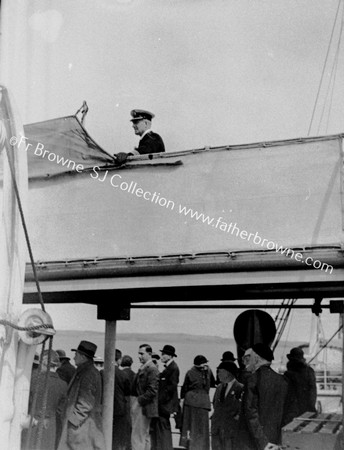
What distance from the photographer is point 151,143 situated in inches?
135

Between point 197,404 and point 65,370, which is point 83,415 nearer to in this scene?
point 65,370

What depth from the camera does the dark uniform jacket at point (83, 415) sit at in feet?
11.6

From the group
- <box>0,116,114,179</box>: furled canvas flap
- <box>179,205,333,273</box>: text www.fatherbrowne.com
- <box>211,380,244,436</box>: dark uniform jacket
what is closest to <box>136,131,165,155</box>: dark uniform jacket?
<box>0,116,114,179</box>: furled canvas flap

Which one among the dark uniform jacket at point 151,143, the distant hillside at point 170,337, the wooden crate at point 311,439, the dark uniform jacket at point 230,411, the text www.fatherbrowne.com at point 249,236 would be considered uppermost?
the dark uniform jacket at point 151,143

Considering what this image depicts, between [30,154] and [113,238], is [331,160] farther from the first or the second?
[30,154]

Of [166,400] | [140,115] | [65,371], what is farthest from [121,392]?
[140,115]

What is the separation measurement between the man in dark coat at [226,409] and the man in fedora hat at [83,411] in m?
0.78

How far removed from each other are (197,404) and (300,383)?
101 cm

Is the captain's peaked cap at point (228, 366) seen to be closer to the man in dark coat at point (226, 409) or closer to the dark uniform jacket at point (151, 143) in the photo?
the man in dark coat at point (226, 409)

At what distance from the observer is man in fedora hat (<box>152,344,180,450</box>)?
Result: 15.4 feet

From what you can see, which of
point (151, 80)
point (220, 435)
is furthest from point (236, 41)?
point (220, 435)

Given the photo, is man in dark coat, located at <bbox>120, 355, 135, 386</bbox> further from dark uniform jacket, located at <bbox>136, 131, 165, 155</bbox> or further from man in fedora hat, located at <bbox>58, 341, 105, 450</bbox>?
dark uniform jacket, located at <bbox>136, 131, 165, 155</bbox>

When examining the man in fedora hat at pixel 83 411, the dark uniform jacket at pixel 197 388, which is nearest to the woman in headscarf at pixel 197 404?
the dark uniform jacket at pixel 197 388

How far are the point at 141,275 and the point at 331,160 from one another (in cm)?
102
